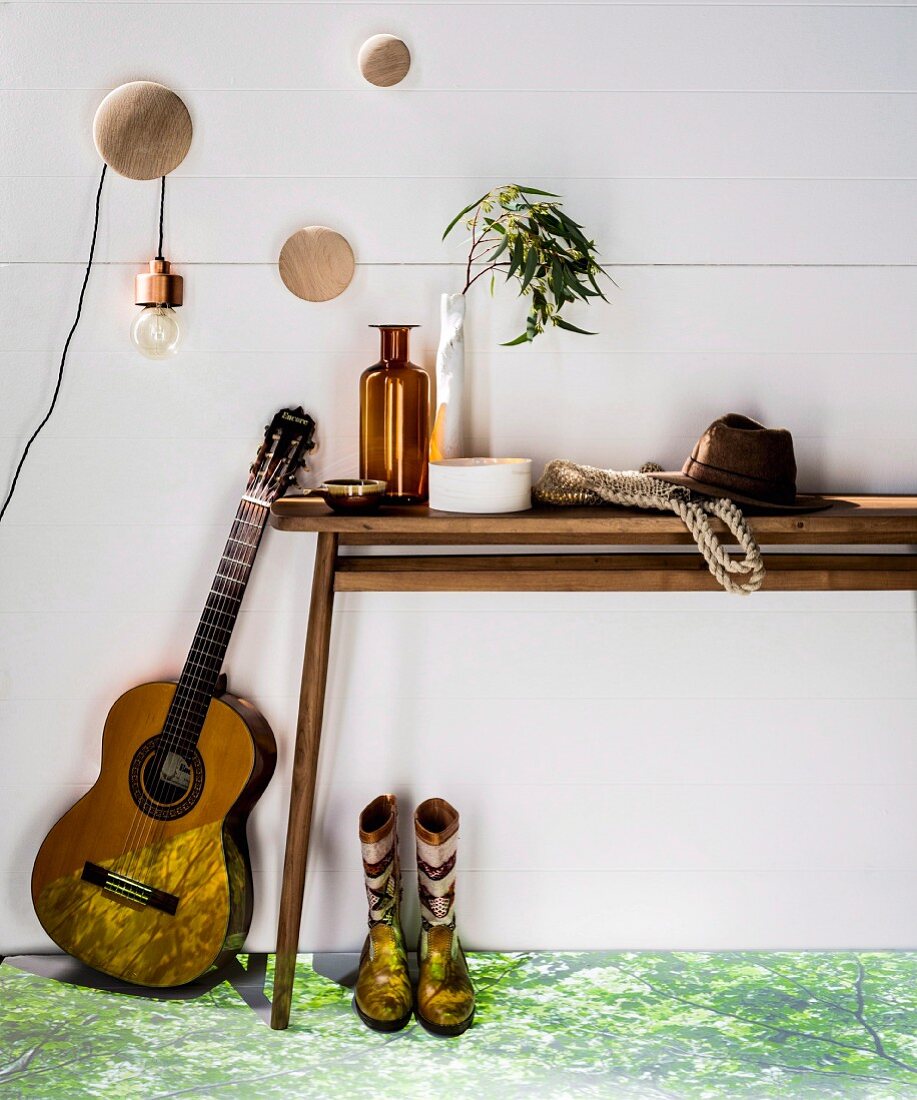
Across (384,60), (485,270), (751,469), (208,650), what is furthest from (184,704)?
(384,60)

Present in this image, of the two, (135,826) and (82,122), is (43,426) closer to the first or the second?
(82,122)

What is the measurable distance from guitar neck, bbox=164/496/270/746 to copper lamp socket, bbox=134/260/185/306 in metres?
0.33

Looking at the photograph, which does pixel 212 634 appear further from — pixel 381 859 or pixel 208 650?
pixel 381 859

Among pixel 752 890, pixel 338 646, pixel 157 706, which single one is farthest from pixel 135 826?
pixel 752 890

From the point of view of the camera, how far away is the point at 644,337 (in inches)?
65.7

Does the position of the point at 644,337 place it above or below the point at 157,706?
above

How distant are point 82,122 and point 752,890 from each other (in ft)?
5.50

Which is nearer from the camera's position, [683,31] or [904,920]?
[683,31]

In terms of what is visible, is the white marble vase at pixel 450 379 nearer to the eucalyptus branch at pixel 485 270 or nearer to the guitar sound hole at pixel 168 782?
the eucalyptus branch at pixel 485 270

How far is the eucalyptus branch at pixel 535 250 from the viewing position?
1.51 m

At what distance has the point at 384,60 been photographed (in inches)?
62.0

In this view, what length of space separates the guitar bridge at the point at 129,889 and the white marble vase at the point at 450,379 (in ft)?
2.67

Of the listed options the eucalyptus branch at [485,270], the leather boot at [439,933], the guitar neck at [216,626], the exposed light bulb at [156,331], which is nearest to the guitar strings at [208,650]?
the guitar neck at [216,626]

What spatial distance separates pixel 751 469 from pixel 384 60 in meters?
0.84
